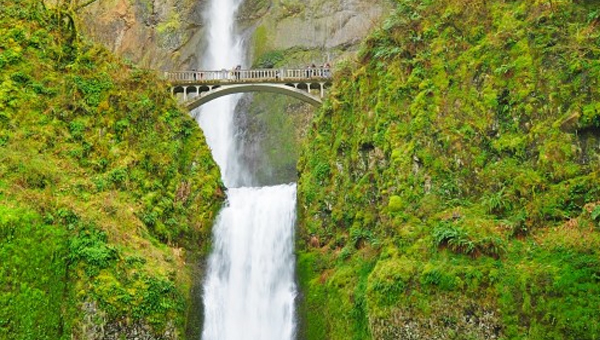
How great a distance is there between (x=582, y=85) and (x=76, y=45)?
18.2 m

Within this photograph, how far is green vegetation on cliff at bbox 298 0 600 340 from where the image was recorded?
12078 mm

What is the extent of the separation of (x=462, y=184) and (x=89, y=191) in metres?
11.3

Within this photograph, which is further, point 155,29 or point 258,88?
point 155,29

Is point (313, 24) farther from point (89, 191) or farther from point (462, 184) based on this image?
point (462, 184)

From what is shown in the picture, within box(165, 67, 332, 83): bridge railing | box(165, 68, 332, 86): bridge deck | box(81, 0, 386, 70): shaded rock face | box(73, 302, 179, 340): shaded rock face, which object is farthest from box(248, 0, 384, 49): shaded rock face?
box(73, 302, 179, 340): shaded rock face

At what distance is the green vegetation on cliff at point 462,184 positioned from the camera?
12.1 meters

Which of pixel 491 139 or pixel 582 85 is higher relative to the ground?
pixel 582 85

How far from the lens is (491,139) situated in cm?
1540

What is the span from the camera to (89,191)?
1697 cm

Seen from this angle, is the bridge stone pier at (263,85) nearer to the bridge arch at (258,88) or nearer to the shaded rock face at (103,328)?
the bridge arch at (258,88)

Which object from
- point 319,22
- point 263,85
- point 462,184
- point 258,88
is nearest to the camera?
point 462,184

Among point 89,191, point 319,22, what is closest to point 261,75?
point 319,22

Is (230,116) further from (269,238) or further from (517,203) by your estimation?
(517,203)

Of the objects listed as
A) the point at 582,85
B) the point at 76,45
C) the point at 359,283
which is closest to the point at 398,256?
the point at 359,283
